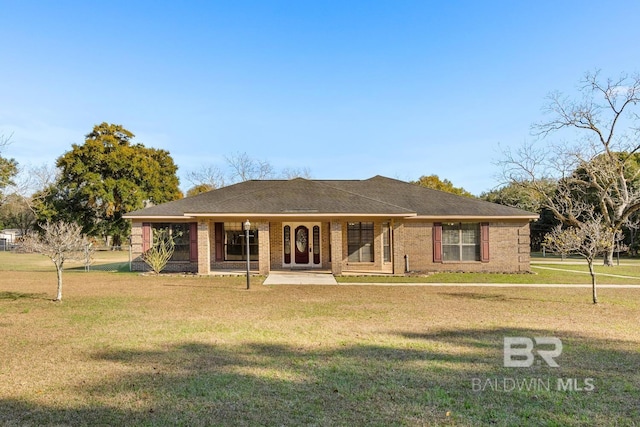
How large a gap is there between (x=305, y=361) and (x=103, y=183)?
3767 centimetres

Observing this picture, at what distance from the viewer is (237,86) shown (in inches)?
796

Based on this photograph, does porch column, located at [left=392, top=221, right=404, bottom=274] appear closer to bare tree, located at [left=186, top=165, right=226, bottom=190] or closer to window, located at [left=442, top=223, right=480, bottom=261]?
window, located at [left=442, top=223, right=480, bottom=261]

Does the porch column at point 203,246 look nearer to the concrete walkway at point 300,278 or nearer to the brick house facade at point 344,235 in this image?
the brick house facade at point 344,235

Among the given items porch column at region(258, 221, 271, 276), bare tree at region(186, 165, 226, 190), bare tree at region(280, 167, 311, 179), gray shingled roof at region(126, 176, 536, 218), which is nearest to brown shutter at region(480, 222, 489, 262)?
gray shingled roof at region(126, 176, 536, 218)

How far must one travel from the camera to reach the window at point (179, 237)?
19328 millimetres

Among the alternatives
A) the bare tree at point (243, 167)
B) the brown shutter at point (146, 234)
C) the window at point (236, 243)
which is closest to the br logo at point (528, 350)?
the window at point (236, 243)

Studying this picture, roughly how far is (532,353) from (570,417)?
232cm

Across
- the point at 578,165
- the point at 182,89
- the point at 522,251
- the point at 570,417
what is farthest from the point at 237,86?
the point at 578,165

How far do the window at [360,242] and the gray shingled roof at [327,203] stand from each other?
5.11ft

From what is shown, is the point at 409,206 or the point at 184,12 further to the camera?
the point at 409,206

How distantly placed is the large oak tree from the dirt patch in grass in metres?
29.1

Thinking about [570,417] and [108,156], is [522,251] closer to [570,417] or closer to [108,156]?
[570,417]

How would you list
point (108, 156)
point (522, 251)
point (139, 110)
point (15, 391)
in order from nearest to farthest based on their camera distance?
point (15, 391)
point (522, 251)
point (139, 110)
point (108, 156)

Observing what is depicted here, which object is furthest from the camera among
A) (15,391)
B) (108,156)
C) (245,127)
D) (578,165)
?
(108,156)
